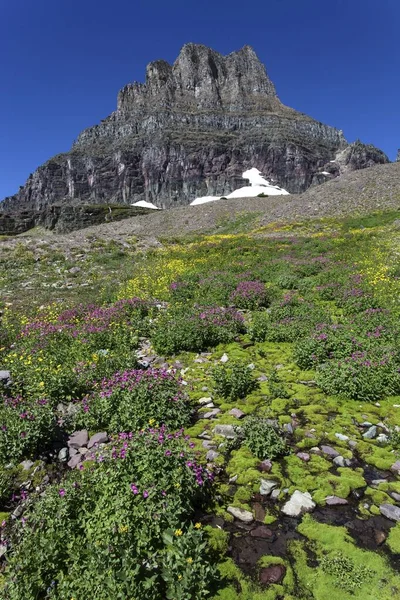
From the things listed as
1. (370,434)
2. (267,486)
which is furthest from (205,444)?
(370,434)

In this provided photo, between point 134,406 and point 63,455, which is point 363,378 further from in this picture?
point 63,455

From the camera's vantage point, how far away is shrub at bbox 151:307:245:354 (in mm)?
11820

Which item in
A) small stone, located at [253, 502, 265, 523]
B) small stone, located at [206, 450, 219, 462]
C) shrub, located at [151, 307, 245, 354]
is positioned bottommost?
small stone, located at [253, 502, 265, 523]

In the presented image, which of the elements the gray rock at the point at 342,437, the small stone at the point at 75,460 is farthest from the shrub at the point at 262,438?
the small stone at the point at 75,460

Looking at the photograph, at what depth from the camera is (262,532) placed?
507cm

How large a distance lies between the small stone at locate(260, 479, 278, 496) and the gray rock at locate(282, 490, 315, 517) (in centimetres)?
34

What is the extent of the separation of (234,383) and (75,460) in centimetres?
400

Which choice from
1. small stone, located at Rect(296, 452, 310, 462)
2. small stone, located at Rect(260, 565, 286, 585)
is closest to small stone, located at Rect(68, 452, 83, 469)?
small stone, located at Rect(260, 565, 286, 585)

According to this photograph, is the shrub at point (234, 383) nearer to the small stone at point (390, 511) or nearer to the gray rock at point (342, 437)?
the gray rock at point (342, 437)

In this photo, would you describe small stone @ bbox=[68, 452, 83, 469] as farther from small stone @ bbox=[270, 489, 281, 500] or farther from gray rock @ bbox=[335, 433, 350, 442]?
gray rock @ bbox=[335, 433, 350, 442]

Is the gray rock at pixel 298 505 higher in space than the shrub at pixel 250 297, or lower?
lower

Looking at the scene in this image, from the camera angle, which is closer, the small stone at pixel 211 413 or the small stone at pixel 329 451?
the small stone at pixel 329 451

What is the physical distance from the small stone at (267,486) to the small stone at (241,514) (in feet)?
1.54

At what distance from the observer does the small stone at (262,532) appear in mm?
5016
